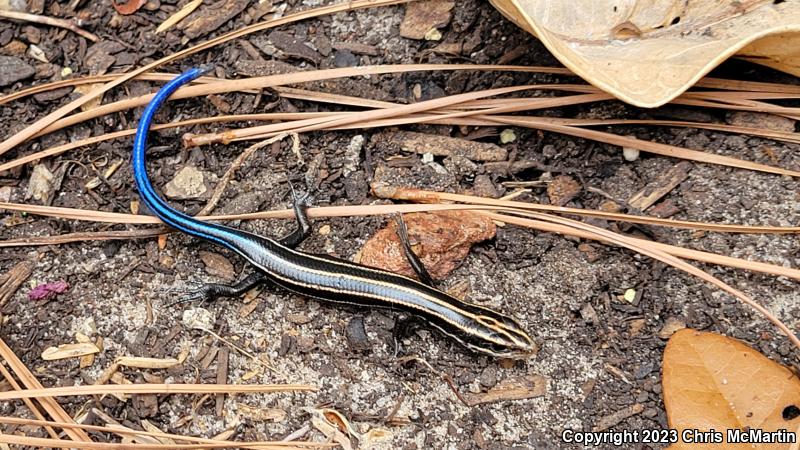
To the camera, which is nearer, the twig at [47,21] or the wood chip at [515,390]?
the wood chip at [515,390]

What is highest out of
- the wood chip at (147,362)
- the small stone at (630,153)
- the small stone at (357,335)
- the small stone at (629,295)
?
the small stone at (630,153)

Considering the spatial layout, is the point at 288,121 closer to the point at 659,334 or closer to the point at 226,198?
the point at 226,198

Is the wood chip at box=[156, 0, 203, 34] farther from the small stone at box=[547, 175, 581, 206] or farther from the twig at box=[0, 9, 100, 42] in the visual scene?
the small stone at box=[547, 175, 581, 206]

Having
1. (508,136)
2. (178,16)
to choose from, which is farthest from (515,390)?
(178,16)

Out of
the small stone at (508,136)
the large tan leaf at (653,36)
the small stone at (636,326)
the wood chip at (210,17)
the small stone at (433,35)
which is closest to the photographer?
the large tan leaf at (653,36)

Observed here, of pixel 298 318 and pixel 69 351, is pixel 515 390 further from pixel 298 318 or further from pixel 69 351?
pixel 69 351

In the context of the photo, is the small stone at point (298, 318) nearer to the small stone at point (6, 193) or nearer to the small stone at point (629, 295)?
the small stone at point (629, 295)

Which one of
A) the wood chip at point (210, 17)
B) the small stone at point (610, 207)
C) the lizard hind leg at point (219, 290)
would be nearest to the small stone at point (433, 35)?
the wood chip at point (210, 17)
